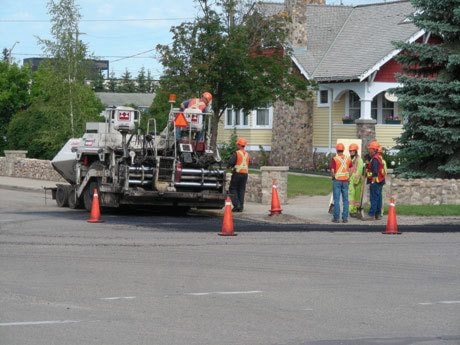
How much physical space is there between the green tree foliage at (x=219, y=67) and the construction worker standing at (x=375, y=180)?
777 centimetres

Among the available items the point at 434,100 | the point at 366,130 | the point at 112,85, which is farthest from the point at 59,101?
the point at 112,85

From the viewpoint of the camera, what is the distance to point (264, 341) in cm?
953

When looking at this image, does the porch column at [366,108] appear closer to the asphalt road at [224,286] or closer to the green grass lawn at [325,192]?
the green grass lawn at [325,192]

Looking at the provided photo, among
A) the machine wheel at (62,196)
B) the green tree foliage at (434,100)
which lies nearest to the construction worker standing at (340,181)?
the machine wheel at (62,196)

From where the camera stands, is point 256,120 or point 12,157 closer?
point 12,157

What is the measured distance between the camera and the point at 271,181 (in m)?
27.5

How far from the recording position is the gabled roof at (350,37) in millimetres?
42031

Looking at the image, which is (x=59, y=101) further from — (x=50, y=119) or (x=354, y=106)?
(x=354, y=106)

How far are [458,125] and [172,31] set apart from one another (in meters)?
9.12

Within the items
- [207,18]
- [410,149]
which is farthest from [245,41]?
[410,149]

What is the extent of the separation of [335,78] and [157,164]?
20.8m

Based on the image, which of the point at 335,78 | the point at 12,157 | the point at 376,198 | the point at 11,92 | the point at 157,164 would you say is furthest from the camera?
the point at 11,92

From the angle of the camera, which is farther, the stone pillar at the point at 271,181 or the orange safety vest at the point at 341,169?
the stone pillar at the point at 271,181

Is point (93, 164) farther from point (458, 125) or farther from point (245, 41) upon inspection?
point (458, 125)
